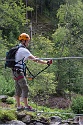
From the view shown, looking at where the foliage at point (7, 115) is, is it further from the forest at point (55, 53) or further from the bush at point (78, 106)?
the bush at point (78, 106)

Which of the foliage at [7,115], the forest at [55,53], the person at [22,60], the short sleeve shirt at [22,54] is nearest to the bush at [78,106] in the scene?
the forest at [55,53]

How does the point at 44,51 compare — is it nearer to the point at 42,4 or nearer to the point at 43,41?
the point at 43,41

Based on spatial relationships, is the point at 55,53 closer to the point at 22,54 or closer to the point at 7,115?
the point at 7,115

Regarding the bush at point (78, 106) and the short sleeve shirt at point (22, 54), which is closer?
the short sleeve shirt at point (22, 54)

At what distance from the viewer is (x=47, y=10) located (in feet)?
117

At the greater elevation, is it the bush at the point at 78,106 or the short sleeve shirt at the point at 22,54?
the short sleeve shirt at the point at 22,54

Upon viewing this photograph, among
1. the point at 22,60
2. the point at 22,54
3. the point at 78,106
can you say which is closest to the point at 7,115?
the point at 22,60

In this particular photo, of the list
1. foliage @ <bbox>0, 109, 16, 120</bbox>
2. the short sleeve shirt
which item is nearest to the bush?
foliage @ <bbox>0, 109, 16, 120</bbox>

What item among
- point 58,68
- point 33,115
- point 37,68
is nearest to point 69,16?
point 58,68

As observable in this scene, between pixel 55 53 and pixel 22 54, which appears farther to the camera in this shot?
pixel 55 53

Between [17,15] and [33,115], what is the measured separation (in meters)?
11.2

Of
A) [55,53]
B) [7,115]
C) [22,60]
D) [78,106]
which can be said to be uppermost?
[55,53]

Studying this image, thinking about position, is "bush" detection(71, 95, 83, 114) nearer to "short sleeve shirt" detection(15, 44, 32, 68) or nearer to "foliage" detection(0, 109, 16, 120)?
"foliage" detection(0, 109, 16, 120)

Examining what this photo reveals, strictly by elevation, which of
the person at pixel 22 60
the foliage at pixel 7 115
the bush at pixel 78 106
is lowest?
the bush at pixel 78 106
